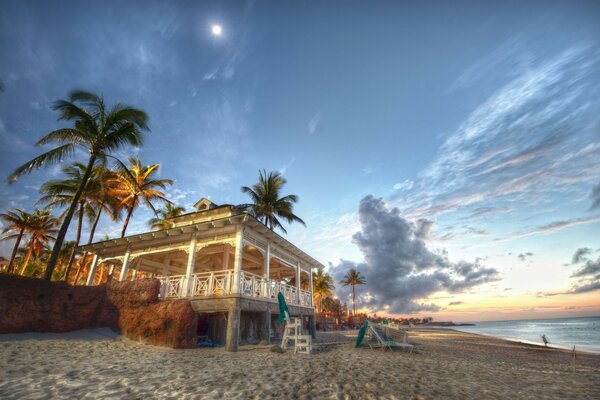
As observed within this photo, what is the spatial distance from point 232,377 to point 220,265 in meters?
13.3

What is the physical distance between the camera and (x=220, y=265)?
61.6 feet

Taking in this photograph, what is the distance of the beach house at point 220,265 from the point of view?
1139 centimetres

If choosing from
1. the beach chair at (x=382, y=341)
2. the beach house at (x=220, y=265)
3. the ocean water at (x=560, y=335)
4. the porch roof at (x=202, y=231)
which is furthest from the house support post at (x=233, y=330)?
the ocean water at (x=560, y=335)

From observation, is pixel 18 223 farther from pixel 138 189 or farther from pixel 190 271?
pixel 190 271

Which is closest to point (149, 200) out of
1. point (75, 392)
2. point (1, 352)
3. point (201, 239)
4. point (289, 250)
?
point (201, 239)

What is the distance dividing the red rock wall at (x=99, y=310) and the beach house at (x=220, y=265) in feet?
3.74

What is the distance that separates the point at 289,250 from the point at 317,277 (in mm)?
37514

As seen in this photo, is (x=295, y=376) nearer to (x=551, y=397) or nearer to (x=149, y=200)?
(x=551, y=397)

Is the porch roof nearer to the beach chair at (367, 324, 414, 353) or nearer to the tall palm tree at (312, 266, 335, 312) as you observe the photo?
the beach chair at (367, 324, 414, 353)

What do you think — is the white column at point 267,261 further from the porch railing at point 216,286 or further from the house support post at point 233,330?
the house support post at point 233,330

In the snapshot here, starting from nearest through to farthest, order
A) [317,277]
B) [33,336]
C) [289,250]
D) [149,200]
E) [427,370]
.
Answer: [427,370] → [33,336] → [289,250] → [149,200] → [317,277]

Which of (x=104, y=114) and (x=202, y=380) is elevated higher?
(x=104, y=114)

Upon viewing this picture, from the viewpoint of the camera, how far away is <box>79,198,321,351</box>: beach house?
1139cm

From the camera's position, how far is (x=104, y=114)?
1400 centimetres
